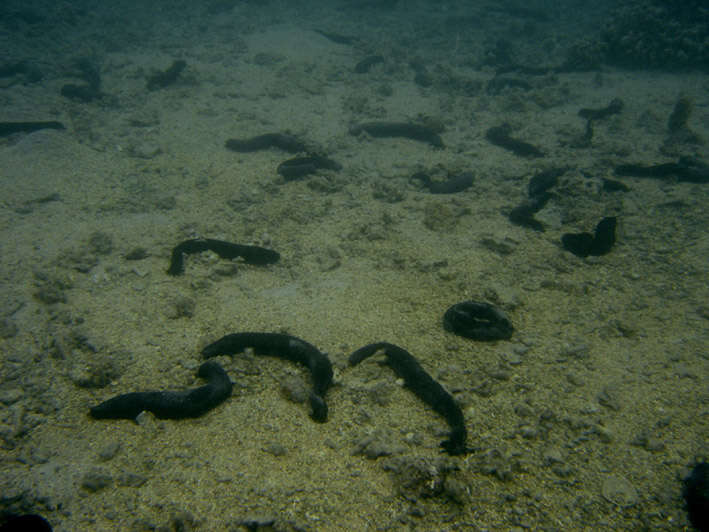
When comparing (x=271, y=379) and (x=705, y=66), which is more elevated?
(x=705, y=66)

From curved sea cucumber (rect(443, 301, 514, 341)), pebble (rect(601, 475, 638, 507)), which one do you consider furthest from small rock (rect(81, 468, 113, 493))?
pebble (rect(601, 475, 638, 507))

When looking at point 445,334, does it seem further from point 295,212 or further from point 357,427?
point 295,212

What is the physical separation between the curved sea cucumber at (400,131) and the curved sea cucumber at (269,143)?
1.80 meters

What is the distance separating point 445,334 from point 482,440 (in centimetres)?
132

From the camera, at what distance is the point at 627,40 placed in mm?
14773

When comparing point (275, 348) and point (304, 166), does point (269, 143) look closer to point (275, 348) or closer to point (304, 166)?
point (304, 166)

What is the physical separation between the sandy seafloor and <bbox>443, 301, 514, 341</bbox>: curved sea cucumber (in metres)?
0.17

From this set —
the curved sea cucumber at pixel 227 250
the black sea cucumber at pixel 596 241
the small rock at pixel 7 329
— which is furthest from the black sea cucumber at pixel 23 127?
the black sea cucumber at pixel 596 241

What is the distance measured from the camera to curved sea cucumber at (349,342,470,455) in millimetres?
3217

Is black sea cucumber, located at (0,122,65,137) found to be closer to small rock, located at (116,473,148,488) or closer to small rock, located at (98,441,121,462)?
small rock, located at (98,441,121,462)

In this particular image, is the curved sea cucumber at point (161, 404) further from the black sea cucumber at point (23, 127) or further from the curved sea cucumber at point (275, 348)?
the black sea cucumber at point (23, 127)

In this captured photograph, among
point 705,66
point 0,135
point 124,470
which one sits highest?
point 705,66

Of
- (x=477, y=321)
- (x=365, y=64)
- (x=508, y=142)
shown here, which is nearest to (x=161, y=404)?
(x=477, y=321)

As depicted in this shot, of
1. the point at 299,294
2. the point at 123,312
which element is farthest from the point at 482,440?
the point at 123,312
